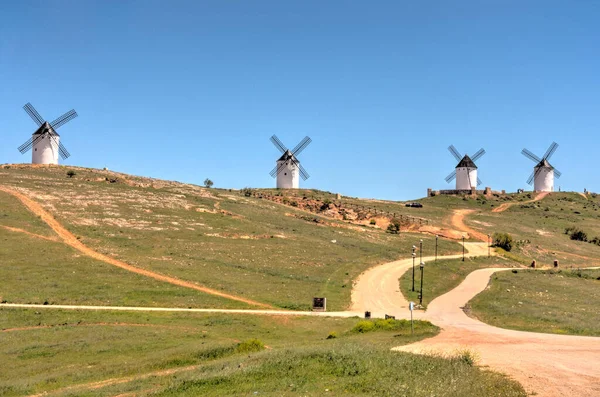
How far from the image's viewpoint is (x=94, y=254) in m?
64.4

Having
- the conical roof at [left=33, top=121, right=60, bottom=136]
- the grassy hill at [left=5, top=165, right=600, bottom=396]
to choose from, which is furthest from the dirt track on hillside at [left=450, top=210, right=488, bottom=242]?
the conical roof at [left=33, top=121, right=60, bottom=136]

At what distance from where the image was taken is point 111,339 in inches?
1453

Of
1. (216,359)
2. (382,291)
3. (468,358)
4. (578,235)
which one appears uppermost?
(578,235)

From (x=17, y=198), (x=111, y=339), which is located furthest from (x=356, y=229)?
(x=111, y=339)

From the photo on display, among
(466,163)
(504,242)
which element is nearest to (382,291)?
(504,242)

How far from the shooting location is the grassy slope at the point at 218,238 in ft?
196

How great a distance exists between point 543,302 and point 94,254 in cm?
Answer: 5008

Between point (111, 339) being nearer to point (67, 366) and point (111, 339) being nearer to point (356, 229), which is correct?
point (67, 366)

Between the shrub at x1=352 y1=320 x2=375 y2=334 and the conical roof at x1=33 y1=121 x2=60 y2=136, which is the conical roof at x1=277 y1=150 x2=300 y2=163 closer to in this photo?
the conical roof at x1=33 y1=121 x2=60 y2=136

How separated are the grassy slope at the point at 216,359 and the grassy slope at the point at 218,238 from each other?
12143 millimetres

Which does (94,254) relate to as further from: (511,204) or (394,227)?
(511,204)

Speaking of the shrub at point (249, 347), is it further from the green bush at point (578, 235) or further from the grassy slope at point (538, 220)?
the green bush at point (578, 235)

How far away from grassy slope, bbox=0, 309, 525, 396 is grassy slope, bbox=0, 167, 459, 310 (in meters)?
12.1

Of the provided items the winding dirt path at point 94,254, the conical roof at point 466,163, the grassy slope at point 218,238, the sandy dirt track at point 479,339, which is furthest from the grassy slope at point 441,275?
the conical roof at point 466,163
